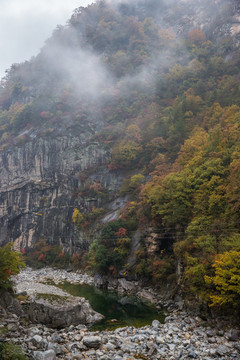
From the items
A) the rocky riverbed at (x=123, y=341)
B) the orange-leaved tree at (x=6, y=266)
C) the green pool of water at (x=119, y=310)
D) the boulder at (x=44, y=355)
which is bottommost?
the green pool of water at (x=119, y=310)

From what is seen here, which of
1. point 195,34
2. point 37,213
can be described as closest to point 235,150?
point 37,213

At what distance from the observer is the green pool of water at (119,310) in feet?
52.5

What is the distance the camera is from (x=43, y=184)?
52562 millimetres

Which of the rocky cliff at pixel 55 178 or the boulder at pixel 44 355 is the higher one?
the rocky cliff at pixel 55 178

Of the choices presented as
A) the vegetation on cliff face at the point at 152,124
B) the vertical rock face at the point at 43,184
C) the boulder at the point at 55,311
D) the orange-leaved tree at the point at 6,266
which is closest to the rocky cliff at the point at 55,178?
the vertical rock face at the point at 43,184

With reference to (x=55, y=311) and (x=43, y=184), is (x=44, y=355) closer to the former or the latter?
(x=55, y=311)

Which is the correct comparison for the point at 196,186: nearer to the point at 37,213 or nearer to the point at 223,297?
the point at 223,297

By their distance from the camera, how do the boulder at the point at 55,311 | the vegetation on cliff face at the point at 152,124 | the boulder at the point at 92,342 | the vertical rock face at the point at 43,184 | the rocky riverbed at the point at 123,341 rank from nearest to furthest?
the rocky riverbed at the point at 123,341, the boulder at the point at 92,342, the boulder at the point at 55,311, the vegetation on cliff face at the point at 152,124, the vertical rock face at the point at 43,184

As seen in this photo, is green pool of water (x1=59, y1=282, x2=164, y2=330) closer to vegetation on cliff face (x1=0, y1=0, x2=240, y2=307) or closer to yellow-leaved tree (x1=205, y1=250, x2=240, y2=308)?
vegetation on cliff face (x1=0, y1=0, x2=240, y2=307)

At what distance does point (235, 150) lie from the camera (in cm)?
2100

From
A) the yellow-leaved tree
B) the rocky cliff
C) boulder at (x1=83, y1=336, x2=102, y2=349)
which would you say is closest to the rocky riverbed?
boulder at (x1=83, y1=336, x2=102, y2=349)

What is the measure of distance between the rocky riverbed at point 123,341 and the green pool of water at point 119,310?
169 centimetres

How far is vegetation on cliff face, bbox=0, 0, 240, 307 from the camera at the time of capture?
1895cm

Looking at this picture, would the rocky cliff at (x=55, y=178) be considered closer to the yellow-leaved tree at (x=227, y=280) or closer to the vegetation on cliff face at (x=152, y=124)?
the vegetation on cliff face at (x=152, y=124)
